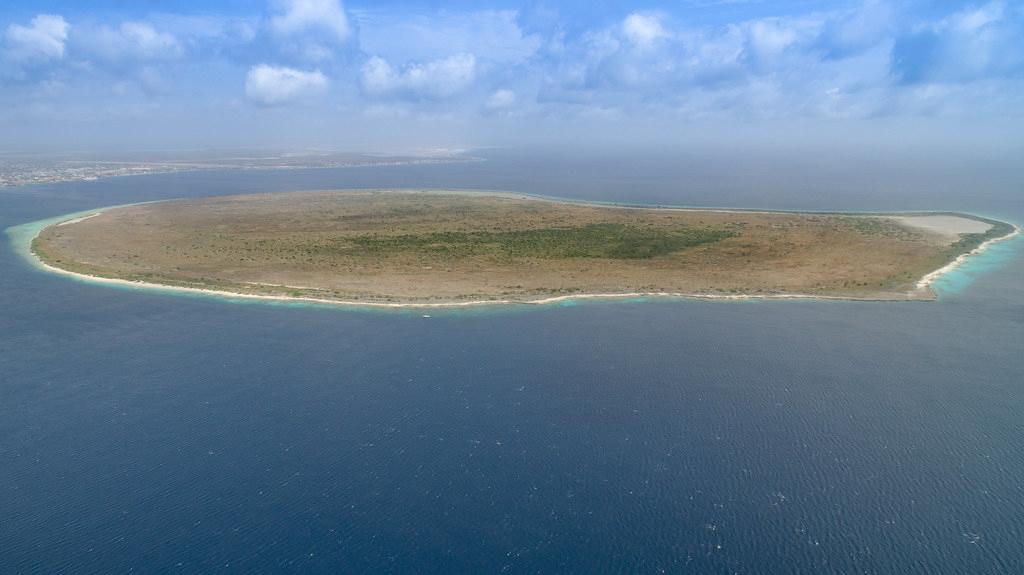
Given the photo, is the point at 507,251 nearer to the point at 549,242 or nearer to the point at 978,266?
the point at 549,242

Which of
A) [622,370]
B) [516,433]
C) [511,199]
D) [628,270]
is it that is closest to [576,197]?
[511,199]

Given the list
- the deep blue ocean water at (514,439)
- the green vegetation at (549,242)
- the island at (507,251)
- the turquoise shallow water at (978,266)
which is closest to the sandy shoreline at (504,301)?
the island at (507,251)

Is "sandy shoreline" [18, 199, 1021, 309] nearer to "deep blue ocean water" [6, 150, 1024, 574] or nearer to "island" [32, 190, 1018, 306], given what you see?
"island" [32, 190, 1018, 306]

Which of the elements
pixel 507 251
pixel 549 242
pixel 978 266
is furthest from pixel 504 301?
pixel 978 266

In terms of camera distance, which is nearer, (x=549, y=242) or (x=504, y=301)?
(x=504, y=301)

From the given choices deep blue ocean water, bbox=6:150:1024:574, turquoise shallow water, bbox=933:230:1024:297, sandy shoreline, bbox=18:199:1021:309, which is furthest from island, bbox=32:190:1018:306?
deep blue ocean water, bbox=6:150:1024:574

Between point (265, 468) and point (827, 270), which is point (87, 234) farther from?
point (827, 270)

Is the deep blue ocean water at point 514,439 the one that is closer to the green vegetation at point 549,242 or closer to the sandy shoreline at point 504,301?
the sandy shoreline at point 504,301
